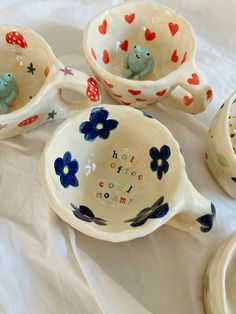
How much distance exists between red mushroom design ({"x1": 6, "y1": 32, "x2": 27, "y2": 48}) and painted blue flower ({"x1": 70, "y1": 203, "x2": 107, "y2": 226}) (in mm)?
179

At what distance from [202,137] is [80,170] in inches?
5.0

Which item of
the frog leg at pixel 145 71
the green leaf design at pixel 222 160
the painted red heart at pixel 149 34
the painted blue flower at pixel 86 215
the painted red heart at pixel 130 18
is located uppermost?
the painted red heart at pixel 130 18

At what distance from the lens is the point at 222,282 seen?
36 cm

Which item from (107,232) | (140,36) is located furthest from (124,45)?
(107,232)

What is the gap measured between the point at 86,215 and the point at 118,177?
6cm

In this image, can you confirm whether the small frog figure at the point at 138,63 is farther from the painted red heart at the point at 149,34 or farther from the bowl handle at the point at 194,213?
the bowl handle at the point at 194,213

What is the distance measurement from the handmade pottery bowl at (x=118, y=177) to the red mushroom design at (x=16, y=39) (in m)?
0.12

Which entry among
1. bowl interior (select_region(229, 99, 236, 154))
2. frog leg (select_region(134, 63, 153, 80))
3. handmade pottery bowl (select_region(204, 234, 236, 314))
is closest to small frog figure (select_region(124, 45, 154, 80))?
frog leg (select_region(134, 63, 153, 80))

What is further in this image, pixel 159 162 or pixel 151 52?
pixel 151 52

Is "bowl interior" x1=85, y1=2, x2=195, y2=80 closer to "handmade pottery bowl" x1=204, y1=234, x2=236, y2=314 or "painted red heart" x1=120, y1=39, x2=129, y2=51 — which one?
"painted red heart" x1=120, y1=39, x2=129, y2=51

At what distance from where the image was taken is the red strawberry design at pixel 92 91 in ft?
1.44

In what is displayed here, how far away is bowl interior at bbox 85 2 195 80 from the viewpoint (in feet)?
1.62

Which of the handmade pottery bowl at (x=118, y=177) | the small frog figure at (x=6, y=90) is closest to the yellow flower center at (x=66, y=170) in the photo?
the handmade pottery bowl at (x=118, y=177)

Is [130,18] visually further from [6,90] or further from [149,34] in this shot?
[6,90]
